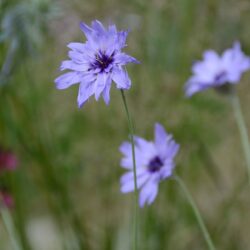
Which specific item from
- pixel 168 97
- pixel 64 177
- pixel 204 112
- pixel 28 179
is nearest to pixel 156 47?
pixel 168 97

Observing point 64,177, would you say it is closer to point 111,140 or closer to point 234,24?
point 111,140

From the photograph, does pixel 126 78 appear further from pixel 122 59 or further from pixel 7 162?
pixel 7 162

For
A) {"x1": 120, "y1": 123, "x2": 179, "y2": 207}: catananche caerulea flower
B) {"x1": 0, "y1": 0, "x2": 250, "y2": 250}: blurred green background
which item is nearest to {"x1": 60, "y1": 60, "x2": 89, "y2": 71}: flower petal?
Answer: {"x1": 120, "y1": 123, "x2": 179, "y2": 207}: catananche caerulea flower

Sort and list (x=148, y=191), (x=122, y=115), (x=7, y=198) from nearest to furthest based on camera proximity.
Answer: (x=148, y=191)
(x=7, y=198)
(x=122, y=115)

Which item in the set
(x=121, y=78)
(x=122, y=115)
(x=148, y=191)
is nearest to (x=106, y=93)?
(x=121, y=78)

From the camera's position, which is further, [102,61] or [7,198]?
[7,198]

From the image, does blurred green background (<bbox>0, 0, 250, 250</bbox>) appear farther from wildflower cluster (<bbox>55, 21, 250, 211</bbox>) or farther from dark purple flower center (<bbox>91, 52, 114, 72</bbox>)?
dark purple flower center (<bbox>91, 52, 114, 72</bbox>)

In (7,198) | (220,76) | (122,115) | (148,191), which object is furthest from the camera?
(122,115)
